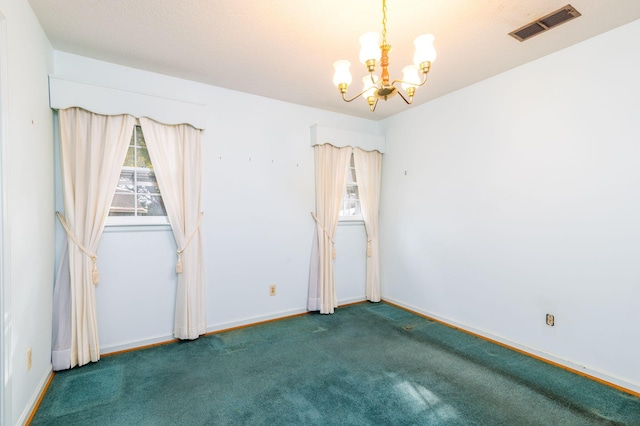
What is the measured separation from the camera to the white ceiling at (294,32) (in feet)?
6.88

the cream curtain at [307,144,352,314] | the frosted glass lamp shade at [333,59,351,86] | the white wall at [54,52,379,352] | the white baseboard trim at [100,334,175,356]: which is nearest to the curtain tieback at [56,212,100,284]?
the white wall at [54,52,379,352]

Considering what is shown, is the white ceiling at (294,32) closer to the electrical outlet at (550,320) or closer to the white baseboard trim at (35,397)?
the electrical outlet at (550,320)

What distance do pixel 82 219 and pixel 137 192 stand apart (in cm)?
52

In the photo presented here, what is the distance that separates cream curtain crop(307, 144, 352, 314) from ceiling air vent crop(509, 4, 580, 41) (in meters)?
2.24

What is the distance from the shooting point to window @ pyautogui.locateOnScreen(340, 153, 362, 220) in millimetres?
4457

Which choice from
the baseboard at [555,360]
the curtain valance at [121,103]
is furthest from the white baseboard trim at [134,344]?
the baseboard at [555,360]

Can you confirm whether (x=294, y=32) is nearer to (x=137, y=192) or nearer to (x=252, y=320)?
(x=137, y=192)

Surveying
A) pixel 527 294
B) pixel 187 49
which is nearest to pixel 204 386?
pixel 187 49

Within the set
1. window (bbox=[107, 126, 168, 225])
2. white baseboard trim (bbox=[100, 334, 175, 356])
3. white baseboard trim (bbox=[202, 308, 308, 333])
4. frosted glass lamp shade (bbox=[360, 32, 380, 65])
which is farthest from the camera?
white baseboard trim (bbox=[202, 308, 308, 333])

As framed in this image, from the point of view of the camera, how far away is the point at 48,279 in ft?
8.04

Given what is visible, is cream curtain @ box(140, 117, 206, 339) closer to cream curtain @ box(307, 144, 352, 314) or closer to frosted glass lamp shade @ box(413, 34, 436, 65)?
cream curtain @ box(307, 144, 352, 314)

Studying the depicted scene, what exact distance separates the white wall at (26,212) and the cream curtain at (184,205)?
0.85 meters

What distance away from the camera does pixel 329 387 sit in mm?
2340

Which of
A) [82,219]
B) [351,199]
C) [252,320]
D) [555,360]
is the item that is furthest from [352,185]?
[82,219]
